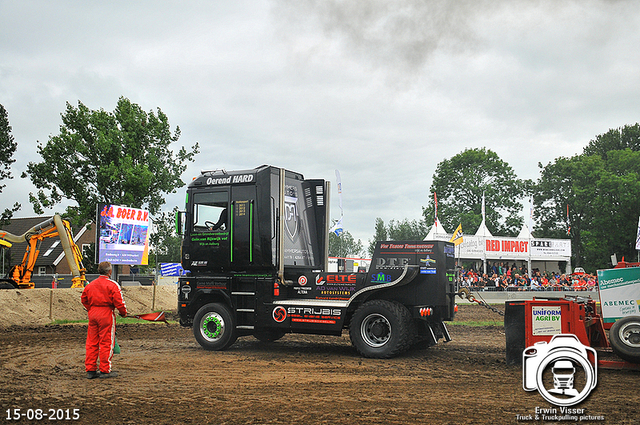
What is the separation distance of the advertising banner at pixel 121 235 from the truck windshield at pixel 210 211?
41.3ft

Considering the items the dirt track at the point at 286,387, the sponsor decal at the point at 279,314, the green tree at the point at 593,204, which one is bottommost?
the dirt track at the point at 286,387

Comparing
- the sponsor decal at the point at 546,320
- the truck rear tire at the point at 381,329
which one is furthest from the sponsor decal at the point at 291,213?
the sponsor decal at the point at 546,320

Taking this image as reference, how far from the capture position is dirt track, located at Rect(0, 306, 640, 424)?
592cm

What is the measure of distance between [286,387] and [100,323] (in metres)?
2.92

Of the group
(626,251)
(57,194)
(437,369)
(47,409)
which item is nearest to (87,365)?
(47,409)

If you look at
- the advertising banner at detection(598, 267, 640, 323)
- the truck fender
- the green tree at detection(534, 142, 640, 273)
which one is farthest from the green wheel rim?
the green tree at detection(534, 142, 640, 273)

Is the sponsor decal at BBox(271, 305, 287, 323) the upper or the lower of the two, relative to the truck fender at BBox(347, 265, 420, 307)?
lower

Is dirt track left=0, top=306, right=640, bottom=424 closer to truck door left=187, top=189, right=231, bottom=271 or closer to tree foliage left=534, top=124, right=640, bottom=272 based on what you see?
truck door left=187, top=189, right=231, bottom=271

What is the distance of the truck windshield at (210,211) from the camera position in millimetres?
11133

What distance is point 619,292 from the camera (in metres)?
8.65

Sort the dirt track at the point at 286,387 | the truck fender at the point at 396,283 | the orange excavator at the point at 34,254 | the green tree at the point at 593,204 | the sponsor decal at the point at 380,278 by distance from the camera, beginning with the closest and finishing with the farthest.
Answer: the dirt track at the point at 286,387
the truck fender at the point at 396,283
the sponsor decal at the point at 380,278
the orange excavator at the point at 34,254
the green tree at the point at 593,204

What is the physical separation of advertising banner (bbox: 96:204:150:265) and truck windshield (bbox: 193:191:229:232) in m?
12.6

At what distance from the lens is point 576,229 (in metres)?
55.2

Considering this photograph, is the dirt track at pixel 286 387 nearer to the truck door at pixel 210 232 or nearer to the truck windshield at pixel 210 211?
the truck door at pixel 210 232
